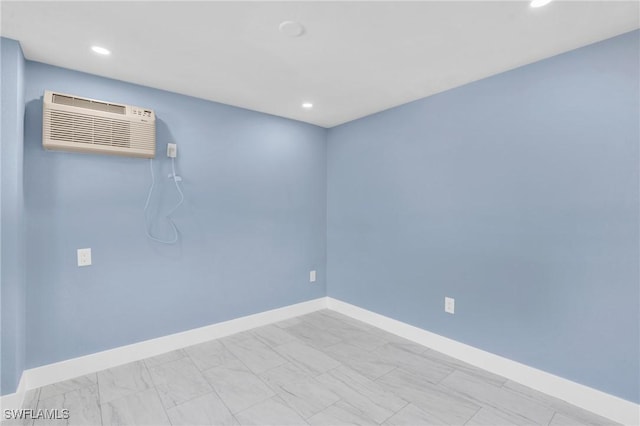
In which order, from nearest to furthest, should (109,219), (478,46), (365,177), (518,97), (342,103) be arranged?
(478,46) → (518,97) → (109,219) → (342,103) → (365,177)

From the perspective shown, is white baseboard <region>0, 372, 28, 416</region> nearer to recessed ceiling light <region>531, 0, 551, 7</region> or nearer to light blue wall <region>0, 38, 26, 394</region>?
light blue wall <region>0, 38, 26, 394</region>

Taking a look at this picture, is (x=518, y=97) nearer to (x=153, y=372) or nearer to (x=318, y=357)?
(x=318, y=357)

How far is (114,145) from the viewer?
2242mm

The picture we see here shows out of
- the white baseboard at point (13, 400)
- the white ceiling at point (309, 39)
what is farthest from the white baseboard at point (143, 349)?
the white ceiling at point (309, 39)

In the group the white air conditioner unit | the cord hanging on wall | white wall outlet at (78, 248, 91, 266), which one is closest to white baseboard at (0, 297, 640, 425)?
white wall outlet at (78, 248, 91, 266)

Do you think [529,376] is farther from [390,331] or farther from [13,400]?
[13,400]

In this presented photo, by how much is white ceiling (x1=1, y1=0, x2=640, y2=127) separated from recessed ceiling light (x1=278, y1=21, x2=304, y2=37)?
0.04m

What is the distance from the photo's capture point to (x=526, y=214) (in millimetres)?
2105

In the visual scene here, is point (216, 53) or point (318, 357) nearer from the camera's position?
point (216, 53)

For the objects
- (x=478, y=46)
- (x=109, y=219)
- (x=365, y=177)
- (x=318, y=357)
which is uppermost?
(x=478, y=46)

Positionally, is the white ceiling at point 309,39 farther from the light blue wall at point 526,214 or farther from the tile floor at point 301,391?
the tile floor at point 301,391

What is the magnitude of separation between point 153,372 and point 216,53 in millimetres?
2393

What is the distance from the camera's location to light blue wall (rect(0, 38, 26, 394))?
1.76 m

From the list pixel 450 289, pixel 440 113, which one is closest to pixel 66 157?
pixel 440 113
